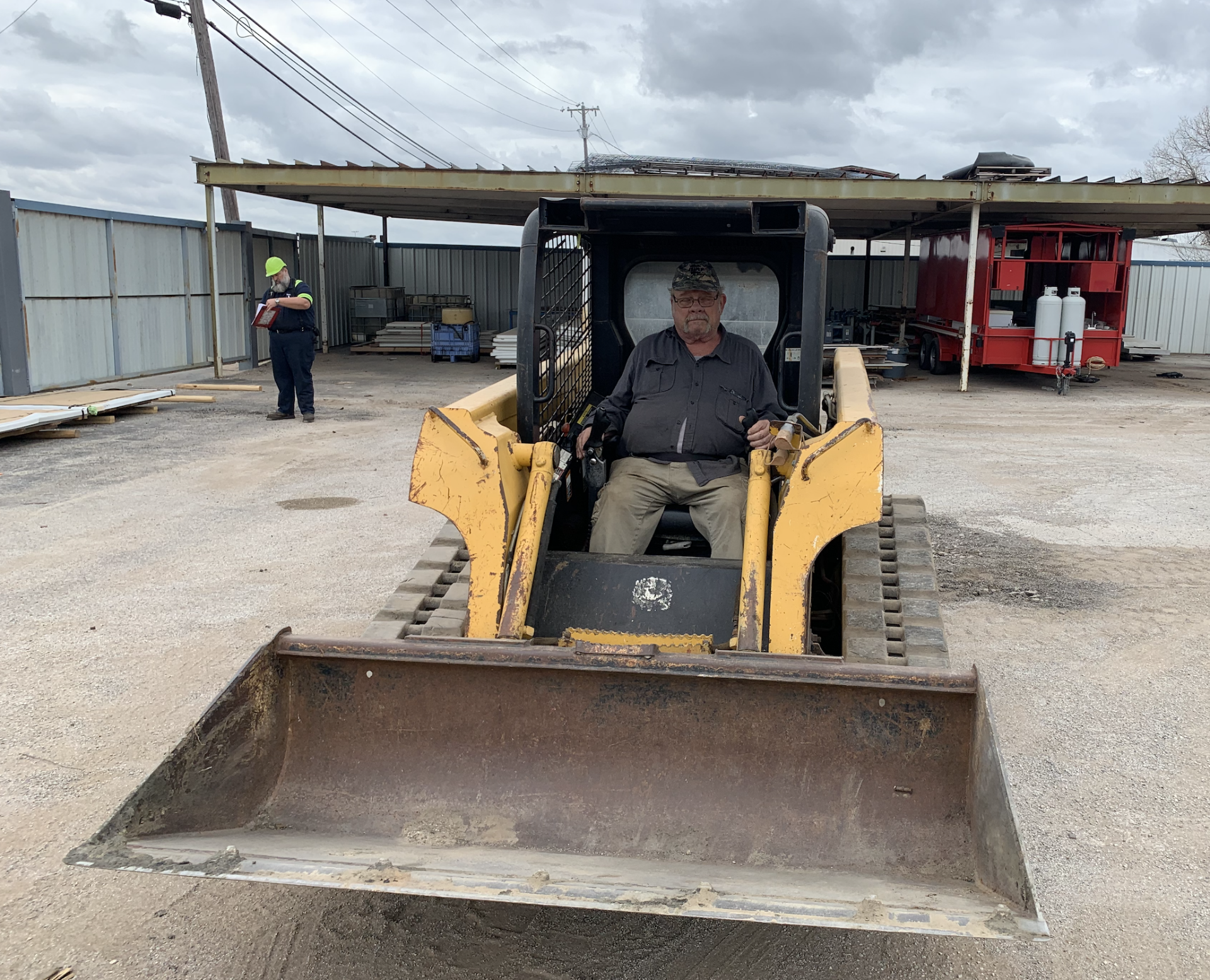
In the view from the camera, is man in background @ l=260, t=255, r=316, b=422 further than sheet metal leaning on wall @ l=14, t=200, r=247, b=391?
No

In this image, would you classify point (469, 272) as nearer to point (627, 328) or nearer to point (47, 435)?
point (47, 435)

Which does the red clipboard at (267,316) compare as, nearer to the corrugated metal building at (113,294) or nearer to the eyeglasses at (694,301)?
the corrugated metal building at (113,294)

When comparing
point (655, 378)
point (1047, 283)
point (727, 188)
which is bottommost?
point (655, 378)

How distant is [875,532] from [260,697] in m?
3.08

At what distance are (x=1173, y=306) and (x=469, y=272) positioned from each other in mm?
17824

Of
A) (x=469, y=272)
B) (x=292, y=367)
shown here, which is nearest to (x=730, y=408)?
(x=292, y=367)

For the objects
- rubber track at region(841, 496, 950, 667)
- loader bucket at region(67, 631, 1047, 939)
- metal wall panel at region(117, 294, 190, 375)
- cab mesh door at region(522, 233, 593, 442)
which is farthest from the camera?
metal wall panel at region(117, 294, 190, 375)

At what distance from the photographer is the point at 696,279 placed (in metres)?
4.48

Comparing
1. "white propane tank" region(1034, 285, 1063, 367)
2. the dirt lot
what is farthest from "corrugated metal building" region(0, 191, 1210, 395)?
"white propane tank" region(1034, 285, 1063, 367)

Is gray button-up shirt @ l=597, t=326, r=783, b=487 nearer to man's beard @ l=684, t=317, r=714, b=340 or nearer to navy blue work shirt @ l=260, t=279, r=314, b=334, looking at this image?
man's beard @ l=684, t=317, r=714, b=340

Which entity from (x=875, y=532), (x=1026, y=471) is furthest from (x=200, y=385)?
(x=875, y=532)

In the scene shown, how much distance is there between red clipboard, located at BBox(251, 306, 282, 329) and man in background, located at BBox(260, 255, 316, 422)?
0.02m

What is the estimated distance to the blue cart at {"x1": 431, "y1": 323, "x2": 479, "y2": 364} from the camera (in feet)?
70.9

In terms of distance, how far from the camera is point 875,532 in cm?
516
